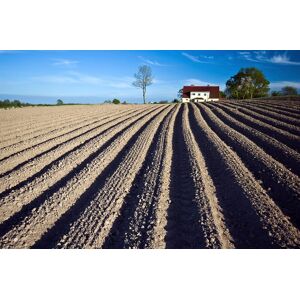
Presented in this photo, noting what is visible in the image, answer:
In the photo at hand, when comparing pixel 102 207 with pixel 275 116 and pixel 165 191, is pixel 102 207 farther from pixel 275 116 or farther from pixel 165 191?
pixel 275 116

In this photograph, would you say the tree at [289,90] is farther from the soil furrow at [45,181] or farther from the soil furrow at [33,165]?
the soil furrow at [33,165]

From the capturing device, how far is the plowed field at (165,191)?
2.79 metres

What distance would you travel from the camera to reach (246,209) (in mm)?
3096

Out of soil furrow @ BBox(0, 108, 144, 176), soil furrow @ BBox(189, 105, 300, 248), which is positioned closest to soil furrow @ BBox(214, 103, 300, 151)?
soil furrow @ BBox(189, 105, 300, 248)

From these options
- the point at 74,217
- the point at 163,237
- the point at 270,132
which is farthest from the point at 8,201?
the point at 270,132

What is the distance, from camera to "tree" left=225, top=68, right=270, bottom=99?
12.4 ft

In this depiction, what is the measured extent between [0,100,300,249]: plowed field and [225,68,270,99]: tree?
1.44 ft

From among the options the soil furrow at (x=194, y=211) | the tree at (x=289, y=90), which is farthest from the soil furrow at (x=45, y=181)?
the tree at (x=289, y=90)

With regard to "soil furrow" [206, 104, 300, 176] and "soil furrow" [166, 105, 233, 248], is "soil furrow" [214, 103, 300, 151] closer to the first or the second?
"soil furrow" [206, 104, 300, 176]

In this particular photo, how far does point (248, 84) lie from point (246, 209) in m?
1.99

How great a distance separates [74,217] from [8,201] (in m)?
0.98

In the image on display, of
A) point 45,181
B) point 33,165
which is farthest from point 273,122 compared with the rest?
point 33,165
